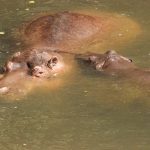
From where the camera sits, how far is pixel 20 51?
324 inches

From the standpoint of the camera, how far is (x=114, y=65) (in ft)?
24.8

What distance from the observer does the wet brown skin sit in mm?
7275

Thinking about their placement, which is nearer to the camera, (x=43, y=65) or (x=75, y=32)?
(x=43, y=65)

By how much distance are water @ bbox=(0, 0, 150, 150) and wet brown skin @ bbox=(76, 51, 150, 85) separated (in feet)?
0.40

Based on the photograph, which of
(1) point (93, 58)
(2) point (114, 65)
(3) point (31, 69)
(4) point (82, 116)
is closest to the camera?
(4) point (82, 116)

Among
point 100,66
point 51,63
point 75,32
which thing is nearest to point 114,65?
point 100,66

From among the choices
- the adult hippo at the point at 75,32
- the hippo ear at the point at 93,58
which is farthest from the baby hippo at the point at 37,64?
the adult hippo at the point at 75,32

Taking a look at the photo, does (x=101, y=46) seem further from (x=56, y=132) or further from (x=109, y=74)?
(x=56, y=132)

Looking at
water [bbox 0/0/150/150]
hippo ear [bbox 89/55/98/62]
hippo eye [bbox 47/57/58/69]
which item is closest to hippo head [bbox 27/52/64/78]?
hippo eye [bbox 47/57/58/69]

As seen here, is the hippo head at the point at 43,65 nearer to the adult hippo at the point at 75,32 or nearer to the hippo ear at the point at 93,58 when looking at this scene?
the hippo ear at the point at 93,58

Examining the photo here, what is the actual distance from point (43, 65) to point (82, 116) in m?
1.10

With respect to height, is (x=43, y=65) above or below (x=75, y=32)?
above

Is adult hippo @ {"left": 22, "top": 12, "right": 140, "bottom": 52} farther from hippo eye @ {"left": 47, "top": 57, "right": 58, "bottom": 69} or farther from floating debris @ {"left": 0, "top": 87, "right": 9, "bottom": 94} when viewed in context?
floating debris @ {"left": 0, "top": 87, "right": 9, "bottom": 94}

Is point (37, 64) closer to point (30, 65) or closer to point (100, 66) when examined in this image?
point (30, 65)
